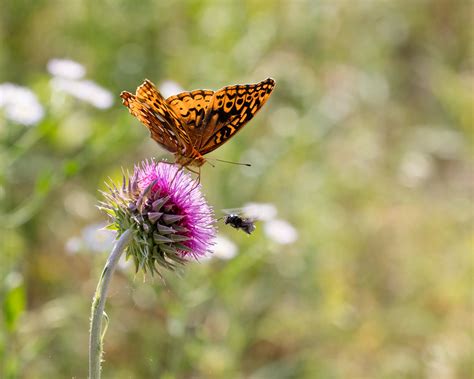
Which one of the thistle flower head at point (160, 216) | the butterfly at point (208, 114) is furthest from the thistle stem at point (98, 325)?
the butterfly at point (208, 114)

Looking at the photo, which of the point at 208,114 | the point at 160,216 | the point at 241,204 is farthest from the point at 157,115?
the point at 241,204

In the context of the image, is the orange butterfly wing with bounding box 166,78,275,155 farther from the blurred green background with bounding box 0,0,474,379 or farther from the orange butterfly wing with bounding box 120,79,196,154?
the blurred green background with bounding box 0,0,474,379

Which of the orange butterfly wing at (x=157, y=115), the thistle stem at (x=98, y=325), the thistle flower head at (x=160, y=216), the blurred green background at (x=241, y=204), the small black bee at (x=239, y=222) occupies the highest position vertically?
the blurred green background at (x=241, y=204)

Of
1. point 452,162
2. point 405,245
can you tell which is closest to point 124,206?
point 405,245

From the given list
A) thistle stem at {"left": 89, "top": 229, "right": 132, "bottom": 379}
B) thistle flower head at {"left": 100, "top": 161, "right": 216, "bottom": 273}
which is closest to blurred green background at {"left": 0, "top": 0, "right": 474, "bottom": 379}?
thistle flower head at {"left": 100, "top": 161, "right": 216, "bottom": 273}

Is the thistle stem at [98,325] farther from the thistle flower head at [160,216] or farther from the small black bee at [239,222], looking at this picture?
the small black bee at [239,222]

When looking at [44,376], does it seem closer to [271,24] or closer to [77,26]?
[77,26]

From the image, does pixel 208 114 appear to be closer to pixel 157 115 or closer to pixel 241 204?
pixel 157 115
